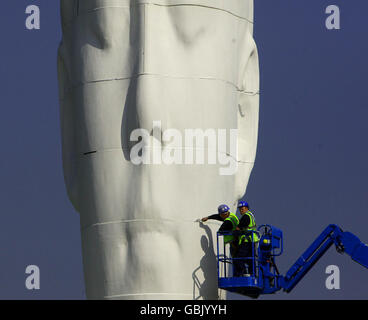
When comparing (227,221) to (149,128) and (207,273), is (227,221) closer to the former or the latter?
(207,273)

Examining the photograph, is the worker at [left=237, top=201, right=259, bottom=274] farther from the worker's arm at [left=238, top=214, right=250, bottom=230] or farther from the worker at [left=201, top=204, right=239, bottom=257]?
the worker at [left=201, top=204, right=239, bottom=257]

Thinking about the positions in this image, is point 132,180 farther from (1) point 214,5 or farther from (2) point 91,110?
(1) point 214,5

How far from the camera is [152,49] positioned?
151ft

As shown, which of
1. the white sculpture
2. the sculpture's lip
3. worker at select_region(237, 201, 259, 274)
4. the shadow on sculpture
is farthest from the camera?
the sculpture's lip

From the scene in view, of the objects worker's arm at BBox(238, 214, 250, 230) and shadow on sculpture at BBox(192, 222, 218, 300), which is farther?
shadow on sculpture at BBox(192, 222, 218, 300)

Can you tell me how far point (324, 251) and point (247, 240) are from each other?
2353mm

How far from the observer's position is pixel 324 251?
45.6 m

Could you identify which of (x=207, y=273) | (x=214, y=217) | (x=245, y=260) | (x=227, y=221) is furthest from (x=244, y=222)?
(x=207, y=273)

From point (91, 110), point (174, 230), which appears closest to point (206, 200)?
point (174, 230)

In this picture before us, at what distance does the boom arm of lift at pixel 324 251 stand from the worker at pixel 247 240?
4.12 ft

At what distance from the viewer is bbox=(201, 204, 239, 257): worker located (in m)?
45.1

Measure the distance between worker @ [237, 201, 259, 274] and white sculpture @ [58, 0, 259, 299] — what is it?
3.74ft

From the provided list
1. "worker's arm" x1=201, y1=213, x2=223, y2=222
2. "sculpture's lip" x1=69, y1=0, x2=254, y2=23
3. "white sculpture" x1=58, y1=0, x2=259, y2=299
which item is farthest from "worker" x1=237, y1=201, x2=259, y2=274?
"sculpture's lip" x1=69, y1=0, x2=254, y2=23
